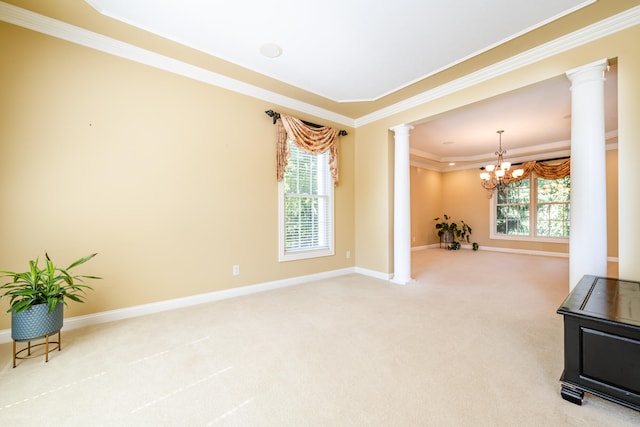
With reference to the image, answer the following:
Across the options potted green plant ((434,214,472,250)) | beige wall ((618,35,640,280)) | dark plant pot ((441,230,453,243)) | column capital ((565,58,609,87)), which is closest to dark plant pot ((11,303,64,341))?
beige wall ((618,35,640,280))

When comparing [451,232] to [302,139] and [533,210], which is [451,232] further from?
[302,139]

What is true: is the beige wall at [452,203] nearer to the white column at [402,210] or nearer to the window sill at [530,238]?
the window sill at [530,238]

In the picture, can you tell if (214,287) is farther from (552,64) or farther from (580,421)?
(552,64)

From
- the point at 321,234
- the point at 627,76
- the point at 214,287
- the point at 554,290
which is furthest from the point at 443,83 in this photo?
the point at 214,287

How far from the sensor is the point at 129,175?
272 centimetres

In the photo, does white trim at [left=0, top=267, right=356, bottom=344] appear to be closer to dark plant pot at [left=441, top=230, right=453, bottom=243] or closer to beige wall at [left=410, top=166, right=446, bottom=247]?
beige wall at [left=410, top=166, right=446, bottom=247]

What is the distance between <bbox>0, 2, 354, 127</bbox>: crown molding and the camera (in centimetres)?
225

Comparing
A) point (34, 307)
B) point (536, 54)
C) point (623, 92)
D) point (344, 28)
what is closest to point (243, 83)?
Result: point (344, 28)

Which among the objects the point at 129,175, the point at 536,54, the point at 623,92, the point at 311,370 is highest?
the point at 536,54

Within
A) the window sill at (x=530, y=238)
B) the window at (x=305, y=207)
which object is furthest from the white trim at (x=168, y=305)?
the window sill at (x=530, y=238)

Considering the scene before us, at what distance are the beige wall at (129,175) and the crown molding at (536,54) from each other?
2.28 meters

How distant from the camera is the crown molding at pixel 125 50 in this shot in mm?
2254

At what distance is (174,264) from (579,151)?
4.37 meters

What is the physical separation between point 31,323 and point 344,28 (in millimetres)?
3499
